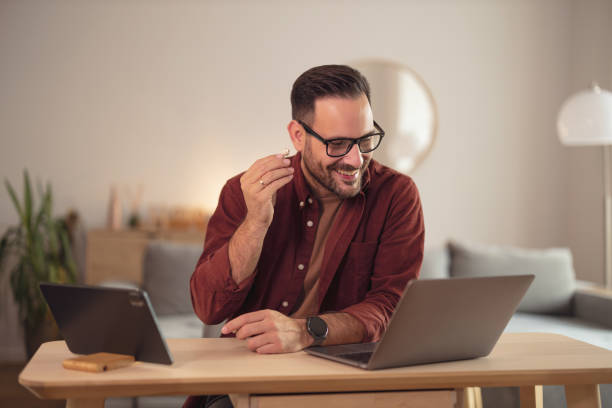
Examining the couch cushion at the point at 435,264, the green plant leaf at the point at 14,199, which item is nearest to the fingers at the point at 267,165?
the couch cushion at the point at 435,264

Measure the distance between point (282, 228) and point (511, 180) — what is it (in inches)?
144

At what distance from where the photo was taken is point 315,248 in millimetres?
1722

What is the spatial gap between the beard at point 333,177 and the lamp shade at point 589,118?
8.18 ft

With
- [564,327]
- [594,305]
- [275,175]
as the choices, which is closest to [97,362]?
[275,175]

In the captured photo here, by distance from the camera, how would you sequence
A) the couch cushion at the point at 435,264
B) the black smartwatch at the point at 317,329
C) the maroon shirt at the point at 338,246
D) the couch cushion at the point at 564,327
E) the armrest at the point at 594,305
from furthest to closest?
the couch cushion at the point at 435,264 < the armrest at the point at 594,305 < the couch cushion at the point at 564,327 < the maroon shirt at the point at 338,246 < the black smartwatch at the point at 317,329

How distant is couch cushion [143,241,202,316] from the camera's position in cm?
355

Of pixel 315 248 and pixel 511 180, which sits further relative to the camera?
pixel 511 180

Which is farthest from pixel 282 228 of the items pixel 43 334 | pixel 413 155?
pixel 413 155

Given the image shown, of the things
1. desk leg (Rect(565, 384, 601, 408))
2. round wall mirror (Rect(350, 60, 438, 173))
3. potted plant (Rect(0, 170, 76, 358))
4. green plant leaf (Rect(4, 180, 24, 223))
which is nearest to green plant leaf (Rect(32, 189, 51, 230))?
potted plant (Rect(0, 170, 76, 358))

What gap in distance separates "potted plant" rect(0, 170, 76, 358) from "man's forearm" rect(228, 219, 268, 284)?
2.89 meters

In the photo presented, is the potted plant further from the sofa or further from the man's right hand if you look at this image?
the man's right hand

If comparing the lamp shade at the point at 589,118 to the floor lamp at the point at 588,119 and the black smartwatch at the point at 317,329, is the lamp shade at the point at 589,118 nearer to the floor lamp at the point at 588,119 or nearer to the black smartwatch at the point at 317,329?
the floor lamp at the point at 588,119

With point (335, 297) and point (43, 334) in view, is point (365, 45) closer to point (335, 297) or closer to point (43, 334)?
point (43, 334)

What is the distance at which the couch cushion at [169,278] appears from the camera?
3.55 m
